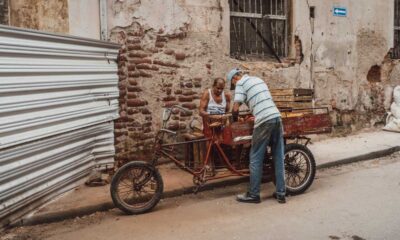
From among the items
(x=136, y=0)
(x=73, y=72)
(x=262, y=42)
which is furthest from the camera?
(x=262, y=42)

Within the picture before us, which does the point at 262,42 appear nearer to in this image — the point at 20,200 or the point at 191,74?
the point at 191,74

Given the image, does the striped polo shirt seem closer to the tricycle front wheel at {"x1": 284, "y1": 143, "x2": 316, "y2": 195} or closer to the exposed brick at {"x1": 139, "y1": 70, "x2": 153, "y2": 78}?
the tricycle front wheel at {"x1": 284, "y1": 143, "x2": 316, "y2": 195}

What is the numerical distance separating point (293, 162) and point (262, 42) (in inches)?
145

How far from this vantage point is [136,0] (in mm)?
7488

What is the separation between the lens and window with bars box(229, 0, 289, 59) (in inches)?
358

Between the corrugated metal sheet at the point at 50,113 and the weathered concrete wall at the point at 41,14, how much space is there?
32.9 inches

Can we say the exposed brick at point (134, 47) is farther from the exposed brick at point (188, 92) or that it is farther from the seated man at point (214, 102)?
the seated man at point (214, 102)

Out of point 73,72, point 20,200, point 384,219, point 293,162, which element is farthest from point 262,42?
point 20,200

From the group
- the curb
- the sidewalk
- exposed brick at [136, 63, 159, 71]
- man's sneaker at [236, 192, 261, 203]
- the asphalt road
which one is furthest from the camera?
exposed brick at [136, 63, 159, 71]

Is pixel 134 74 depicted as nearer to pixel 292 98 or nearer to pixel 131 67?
pixel 131 67

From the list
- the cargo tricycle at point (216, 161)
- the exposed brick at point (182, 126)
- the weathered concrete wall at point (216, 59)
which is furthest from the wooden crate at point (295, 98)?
the exposed brick at point (182, 126)

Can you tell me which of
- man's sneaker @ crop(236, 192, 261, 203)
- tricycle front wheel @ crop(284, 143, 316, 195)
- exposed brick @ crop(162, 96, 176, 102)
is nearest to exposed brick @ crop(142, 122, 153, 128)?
exposed brick @ crop(162, 96, 176, 102)

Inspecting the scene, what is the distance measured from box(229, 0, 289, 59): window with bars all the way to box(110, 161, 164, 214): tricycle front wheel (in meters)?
3.96

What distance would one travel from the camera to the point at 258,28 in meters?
9.45
